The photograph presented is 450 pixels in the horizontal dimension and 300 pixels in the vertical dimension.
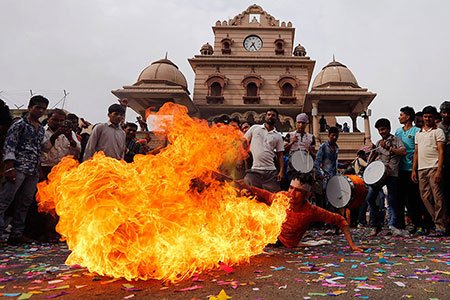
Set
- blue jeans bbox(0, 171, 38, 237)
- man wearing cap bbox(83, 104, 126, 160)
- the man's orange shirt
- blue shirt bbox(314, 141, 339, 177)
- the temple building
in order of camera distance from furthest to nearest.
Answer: the temple building
blue shirt bbox(314, 141, 339, 177)
man wearing cap bbox(83, 104, 126, 160)
blue jeans bbox(0, 171, 38, 237)
the man's orange shirt

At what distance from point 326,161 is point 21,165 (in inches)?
239

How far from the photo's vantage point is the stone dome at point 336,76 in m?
27.4

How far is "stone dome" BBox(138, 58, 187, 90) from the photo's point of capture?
87.2 feet

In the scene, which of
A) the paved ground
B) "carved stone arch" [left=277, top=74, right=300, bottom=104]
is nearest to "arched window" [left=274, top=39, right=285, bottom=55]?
"carved stone arch" [left=277, top=74, right=300, bottom=104]

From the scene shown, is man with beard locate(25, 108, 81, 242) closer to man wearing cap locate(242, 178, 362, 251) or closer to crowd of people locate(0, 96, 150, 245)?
crowd of people locate(0, 96, 150, 245)

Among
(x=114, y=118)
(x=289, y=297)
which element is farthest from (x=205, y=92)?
(x=289, y=297)

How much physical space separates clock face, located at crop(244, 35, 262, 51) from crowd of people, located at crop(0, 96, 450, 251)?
79.7 ft

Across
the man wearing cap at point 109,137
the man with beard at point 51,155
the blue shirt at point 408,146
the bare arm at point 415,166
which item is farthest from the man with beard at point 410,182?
the man with beard at point 51,155

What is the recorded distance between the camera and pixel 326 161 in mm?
7359

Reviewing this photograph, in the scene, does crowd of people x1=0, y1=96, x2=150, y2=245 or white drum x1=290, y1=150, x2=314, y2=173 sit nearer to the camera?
crowd of people x1=0, y1=96, x2=150, y2=245

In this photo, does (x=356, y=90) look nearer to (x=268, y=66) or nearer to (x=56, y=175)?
(x=268, y=66)

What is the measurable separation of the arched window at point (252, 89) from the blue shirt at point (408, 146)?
2114 centimetres

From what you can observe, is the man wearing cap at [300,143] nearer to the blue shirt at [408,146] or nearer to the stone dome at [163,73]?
the blue shirt at [408,146]

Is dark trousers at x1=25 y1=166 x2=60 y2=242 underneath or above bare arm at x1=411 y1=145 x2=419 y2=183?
underneath
